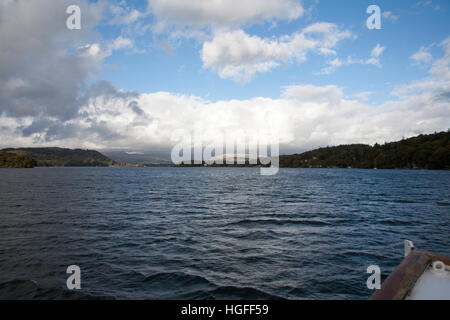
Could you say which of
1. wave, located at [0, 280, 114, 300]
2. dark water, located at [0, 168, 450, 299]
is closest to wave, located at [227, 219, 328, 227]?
dark water, located at [0, 168, 450, 299]

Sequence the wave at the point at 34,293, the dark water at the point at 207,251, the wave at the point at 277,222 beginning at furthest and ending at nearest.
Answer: the wave at the point at 277,222
the dark water at the point at 207,251
the wave at the point at 34,293

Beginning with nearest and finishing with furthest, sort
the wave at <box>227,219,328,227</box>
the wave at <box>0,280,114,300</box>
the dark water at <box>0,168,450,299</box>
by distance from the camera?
1. the wave at <box>0,280,114,300</box>
2. the dark water at <box>0,168,450,299</box>
3. the wave at <box>227,219,328,227</box>

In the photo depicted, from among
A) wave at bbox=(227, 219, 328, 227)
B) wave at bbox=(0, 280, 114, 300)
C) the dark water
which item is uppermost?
wave at bbox=(0, 280, 114, 300)

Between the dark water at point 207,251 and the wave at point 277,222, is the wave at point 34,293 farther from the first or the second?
the wave at point 277,222

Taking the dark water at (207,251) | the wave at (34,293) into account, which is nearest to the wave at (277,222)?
the dark water at (207,251)

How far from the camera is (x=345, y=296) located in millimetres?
11039

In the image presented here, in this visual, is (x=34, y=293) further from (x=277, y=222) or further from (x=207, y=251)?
→ (x=277, y=222)

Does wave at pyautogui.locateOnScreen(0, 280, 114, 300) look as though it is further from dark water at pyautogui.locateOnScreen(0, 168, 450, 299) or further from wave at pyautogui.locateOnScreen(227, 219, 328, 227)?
wave at pyautogui.locateOnScreen(227, 219, 328, 227)

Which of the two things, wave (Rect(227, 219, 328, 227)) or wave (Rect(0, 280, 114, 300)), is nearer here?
wave (Rect(0, 280, 114, 300))

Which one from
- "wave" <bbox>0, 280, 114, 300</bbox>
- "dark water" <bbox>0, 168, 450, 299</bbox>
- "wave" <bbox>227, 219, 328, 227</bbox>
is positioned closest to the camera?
"wave" <bbox>0, 280, 114, 300</bbox>

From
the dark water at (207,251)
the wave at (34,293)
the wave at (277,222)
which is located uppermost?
the wave at (34,293)

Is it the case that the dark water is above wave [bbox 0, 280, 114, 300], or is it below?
below

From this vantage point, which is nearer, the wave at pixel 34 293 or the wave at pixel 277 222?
the wave at pixel 34 293
